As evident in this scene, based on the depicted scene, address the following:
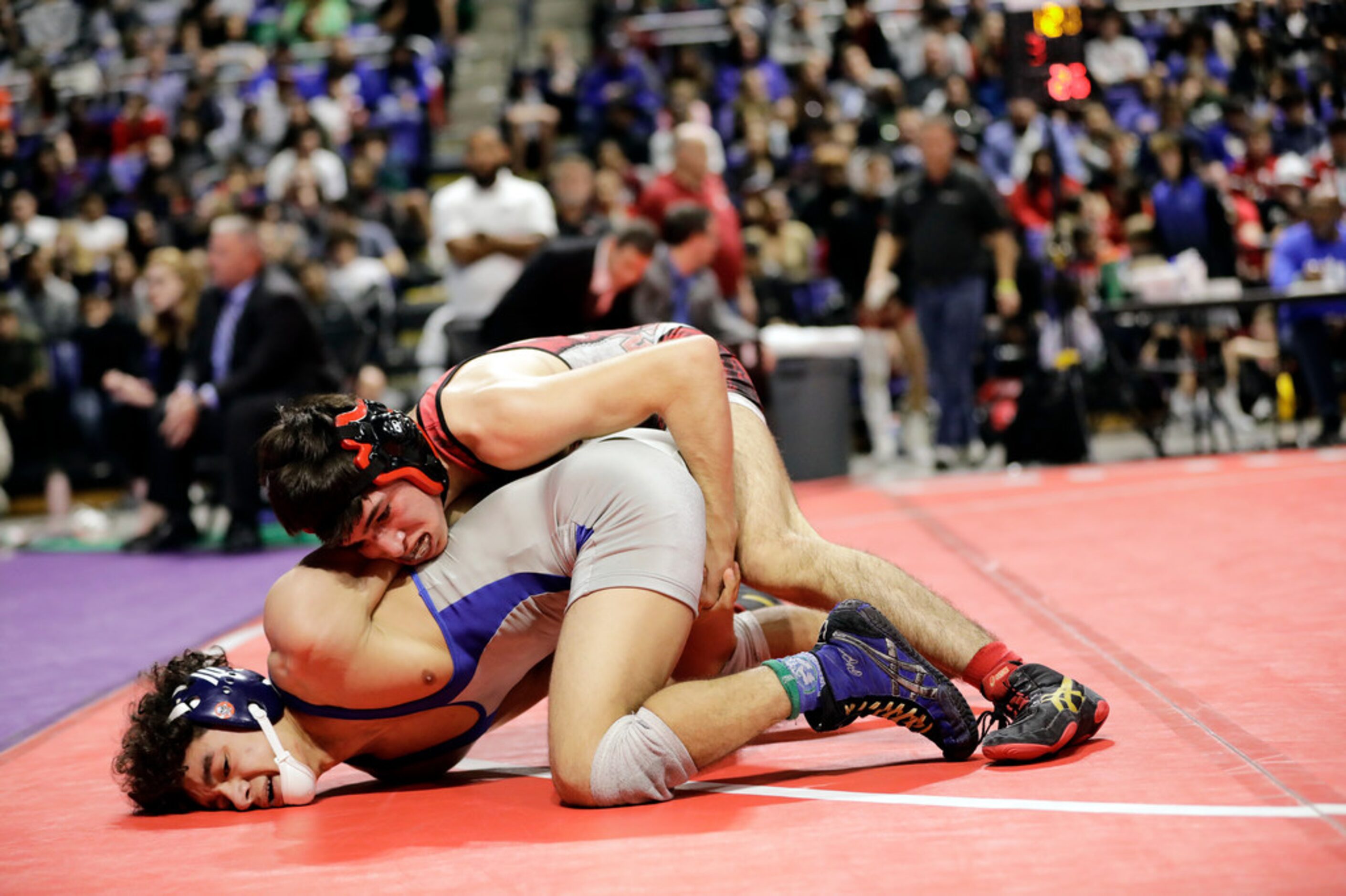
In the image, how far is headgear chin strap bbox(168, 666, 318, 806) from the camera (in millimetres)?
2678

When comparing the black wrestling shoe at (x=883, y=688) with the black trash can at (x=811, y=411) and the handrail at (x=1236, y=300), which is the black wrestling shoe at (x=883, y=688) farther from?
the handrail at (x=1236, y=300)

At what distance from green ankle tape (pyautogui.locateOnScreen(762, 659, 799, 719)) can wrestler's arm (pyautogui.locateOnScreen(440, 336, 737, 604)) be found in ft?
0.73

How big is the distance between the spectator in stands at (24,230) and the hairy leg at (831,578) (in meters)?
9.51

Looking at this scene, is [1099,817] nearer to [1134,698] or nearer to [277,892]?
[1134,698]

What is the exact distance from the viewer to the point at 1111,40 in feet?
32.6

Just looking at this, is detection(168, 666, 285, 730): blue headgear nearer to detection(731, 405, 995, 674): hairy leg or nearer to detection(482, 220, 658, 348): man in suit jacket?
detection(731, 405, 995, 674): hairy leg

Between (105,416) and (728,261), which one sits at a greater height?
(728,261)

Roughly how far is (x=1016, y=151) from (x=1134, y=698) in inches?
316

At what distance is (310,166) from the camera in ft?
36.5

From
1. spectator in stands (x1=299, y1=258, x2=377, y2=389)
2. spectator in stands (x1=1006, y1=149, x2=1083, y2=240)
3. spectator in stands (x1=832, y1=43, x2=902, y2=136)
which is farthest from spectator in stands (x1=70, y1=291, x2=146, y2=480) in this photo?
spectator in stands (x1=1006, y1=149, x2=1083, y2=240)

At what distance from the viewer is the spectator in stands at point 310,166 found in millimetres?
11227

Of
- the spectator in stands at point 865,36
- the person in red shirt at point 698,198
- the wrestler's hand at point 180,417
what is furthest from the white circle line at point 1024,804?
the spectator in stands at point 865,36

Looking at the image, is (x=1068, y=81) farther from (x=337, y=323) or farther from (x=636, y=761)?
(x=636, y=761)

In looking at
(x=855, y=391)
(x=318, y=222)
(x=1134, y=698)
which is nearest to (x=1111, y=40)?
(x=855, y=391)
